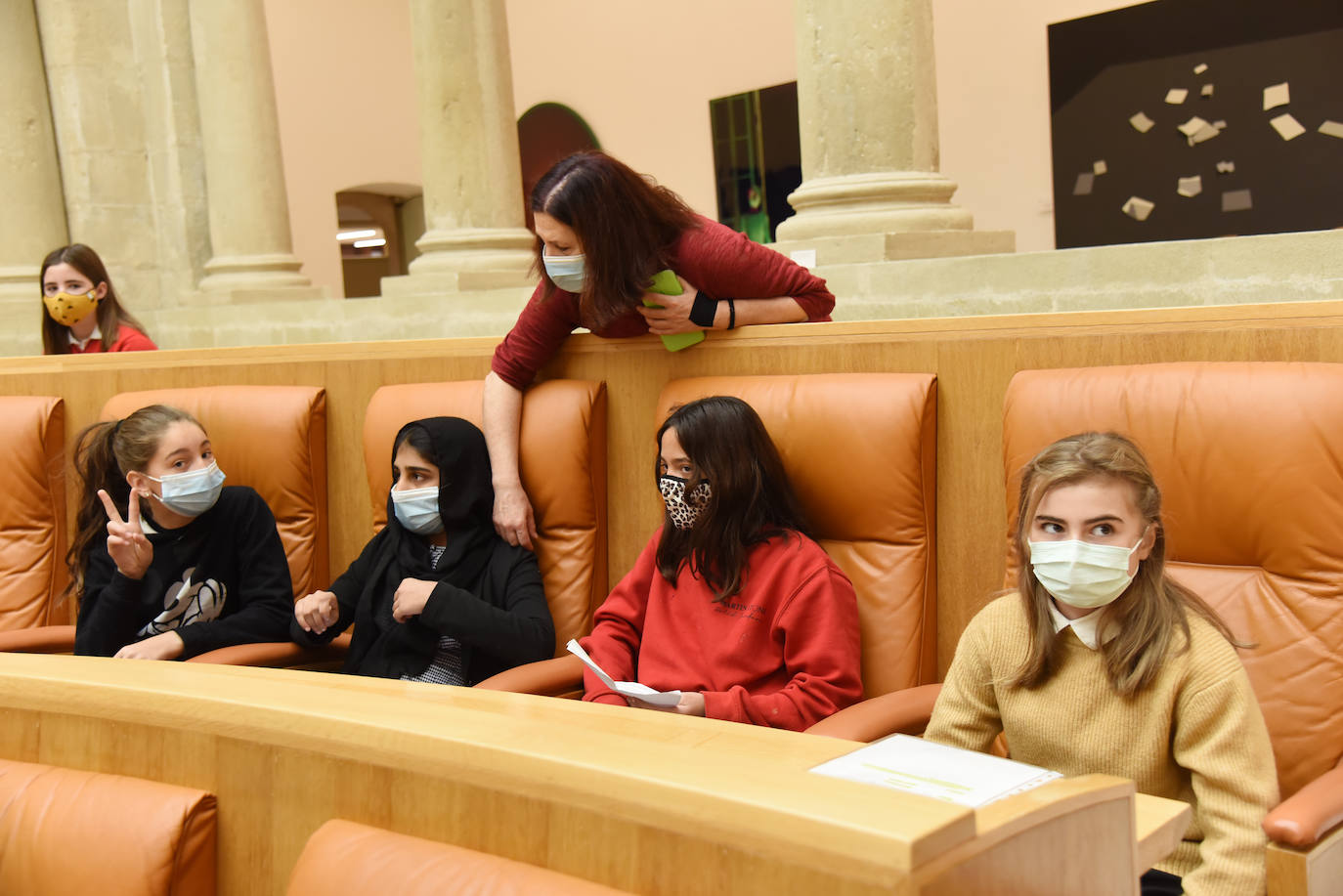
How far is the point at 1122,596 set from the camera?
1.58m

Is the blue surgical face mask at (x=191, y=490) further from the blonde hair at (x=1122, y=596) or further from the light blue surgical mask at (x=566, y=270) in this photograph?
the blonde hair at (x=1122, y=596)

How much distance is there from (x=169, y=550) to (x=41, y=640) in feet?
1.42

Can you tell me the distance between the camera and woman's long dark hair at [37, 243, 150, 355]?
145 inches

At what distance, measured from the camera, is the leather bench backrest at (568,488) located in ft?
8.34

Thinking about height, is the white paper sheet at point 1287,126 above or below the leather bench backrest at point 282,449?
above

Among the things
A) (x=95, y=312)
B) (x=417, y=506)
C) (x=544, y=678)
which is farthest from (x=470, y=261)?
(x=544, y=678)

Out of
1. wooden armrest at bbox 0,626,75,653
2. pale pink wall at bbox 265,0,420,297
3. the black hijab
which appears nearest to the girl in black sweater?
wooden armrest at bbox 0,626,75,653

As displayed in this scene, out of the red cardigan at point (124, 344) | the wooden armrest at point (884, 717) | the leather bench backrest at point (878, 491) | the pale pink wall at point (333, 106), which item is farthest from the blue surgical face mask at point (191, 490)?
the pale pink wall at point (333, 106)

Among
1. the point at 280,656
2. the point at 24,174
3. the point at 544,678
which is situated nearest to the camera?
the point at 544,678

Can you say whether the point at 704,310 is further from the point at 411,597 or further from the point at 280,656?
the point at 280,656

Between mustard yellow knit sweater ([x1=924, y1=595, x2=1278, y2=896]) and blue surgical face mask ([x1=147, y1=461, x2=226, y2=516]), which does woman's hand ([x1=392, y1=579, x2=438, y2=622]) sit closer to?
blue surgical face mask ([x1=147, y1=461, x2=226, y2=516])

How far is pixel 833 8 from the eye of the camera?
371 cm

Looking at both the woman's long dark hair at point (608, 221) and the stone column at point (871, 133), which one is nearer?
the woman's long dark hair at point (608, 221)

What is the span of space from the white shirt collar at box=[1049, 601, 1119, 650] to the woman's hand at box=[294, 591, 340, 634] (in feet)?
5.06
